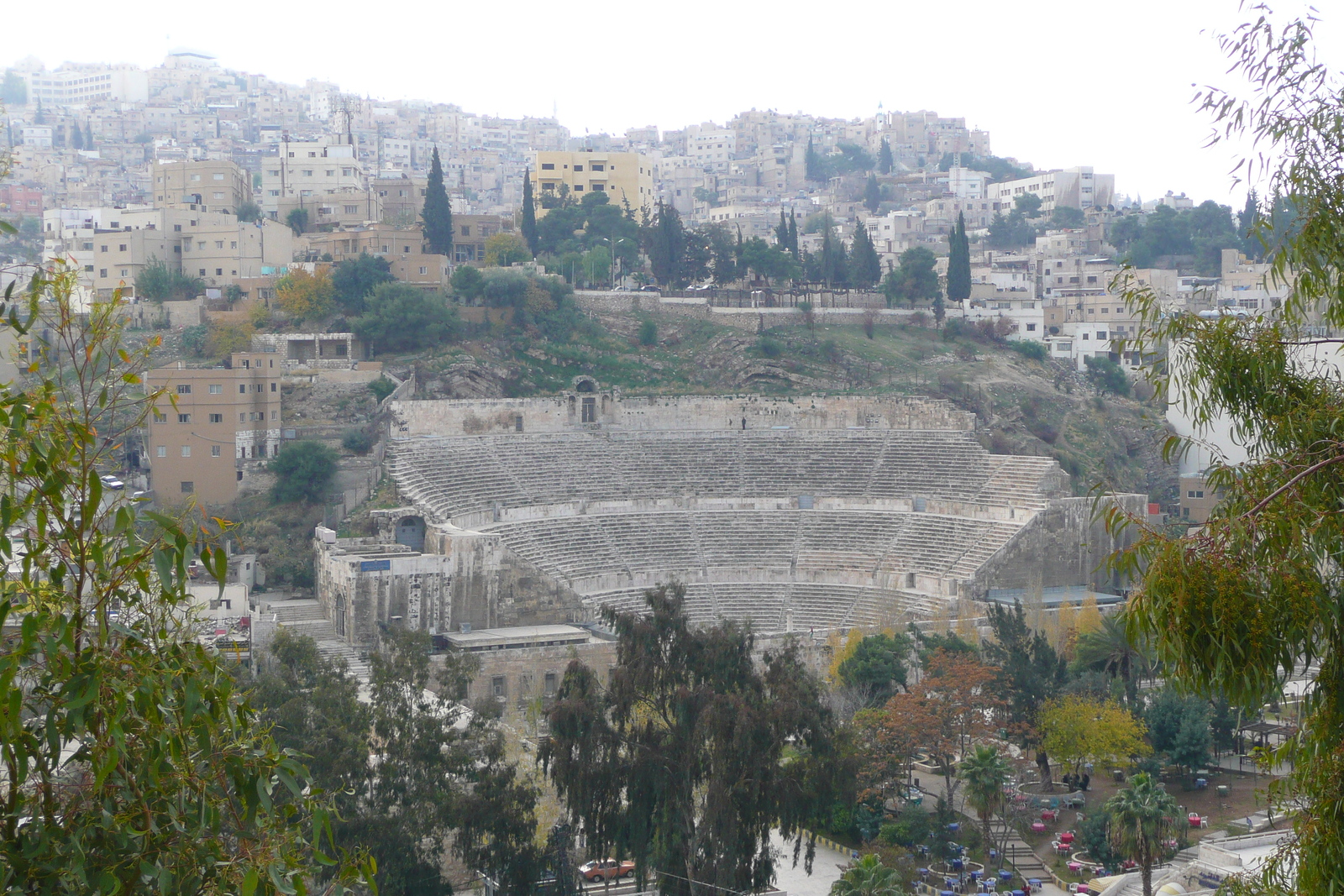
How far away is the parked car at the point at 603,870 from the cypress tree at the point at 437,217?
3334 centimetres

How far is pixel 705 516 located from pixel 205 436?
12.8 metres

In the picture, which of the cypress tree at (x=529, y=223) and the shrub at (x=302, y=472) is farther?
the cypress tree at (x=529, y=223)

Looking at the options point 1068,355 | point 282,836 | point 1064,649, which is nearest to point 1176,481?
point 1068,355

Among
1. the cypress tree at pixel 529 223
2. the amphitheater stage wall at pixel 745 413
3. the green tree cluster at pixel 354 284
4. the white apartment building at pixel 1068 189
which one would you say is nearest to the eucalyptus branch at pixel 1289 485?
the amphitheater stage wall at pixel 745 413

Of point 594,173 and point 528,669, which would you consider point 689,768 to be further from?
point 594,173

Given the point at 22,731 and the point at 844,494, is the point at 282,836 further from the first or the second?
the point at 844,494

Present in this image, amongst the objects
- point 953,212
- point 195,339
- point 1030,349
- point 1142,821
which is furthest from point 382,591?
point 953,212

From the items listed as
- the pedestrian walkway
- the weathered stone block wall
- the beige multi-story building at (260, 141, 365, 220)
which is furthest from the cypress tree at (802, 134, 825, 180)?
the pedestrian walkway

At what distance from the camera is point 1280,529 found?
5957mm

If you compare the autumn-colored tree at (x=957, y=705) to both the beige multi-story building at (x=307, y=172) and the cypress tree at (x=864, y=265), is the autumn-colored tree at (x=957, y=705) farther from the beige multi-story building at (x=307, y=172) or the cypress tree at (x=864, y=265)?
the beige multi-story building at (x=307, y=172)

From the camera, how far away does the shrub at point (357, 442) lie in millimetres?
36156

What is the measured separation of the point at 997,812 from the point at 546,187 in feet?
163

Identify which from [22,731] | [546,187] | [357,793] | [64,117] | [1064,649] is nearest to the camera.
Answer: [22,731]

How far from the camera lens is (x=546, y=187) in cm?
6738
